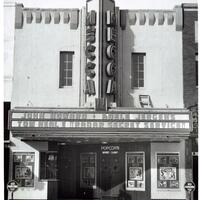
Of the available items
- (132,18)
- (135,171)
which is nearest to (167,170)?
(135,171)

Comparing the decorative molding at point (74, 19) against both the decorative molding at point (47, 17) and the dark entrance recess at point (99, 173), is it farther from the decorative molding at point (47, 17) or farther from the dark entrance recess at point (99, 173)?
the dark entrance recess at point (99, 173)

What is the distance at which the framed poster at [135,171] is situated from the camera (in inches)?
669

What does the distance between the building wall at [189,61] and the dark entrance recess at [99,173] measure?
2483mm

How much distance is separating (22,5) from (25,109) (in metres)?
3.86

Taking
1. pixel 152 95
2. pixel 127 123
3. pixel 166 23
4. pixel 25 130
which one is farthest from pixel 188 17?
pixel 25 130

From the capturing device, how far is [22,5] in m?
16.1

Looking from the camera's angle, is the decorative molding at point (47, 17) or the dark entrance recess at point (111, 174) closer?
the decorative molding at point (47, 17)

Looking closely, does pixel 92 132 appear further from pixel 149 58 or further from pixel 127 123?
pixel 149 58

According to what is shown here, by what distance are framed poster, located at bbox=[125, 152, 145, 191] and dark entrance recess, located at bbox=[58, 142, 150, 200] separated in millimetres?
160

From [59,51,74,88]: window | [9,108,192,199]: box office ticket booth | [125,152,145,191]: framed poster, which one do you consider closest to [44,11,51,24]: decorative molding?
[59,51,74,88]: window

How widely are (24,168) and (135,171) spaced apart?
14.0 feet

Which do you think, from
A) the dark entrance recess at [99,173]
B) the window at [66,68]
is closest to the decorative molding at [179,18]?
the window at [66,68]

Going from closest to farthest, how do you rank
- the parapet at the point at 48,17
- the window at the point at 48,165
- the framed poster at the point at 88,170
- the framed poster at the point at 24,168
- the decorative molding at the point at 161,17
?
the framed poster at the point at 24,168, the window at the point at 48,165, the parapet at the point at 48,17, the decorative molding at the point at 161,17, the framed poster at the point at 88,170

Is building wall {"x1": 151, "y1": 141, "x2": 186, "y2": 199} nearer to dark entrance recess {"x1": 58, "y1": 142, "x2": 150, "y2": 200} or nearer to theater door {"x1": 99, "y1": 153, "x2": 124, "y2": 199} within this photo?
dark entrance recess {"x1": 58, "y1": 142, "x2": 150, "y2": 200}
